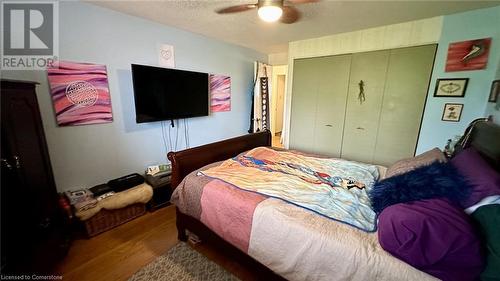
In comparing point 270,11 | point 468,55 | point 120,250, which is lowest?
point 120,250

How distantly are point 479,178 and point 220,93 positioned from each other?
3.27 m

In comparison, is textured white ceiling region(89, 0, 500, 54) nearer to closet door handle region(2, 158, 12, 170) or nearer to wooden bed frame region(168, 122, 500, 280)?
wooden bed frame region(168, 122, 500, 280)

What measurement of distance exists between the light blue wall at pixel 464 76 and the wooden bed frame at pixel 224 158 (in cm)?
74

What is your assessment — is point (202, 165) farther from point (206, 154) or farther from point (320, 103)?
point (320, 103)

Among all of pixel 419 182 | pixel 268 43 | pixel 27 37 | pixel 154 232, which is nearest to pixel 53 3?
pixel 27 37

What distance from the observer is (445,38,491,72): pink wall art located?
85.8 inches

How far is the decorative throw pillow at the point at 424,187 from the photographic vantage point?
41.5 inches

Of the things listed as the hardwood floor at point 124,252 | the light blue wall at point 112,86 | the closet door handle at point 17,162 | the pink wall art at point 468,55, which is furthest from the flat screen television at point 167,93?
the pink wall art at point 468,55

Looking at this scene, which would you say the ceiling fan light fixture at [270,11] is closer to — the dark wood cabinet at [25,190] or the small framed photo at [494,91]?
the dark wood cabinet at [25,190]

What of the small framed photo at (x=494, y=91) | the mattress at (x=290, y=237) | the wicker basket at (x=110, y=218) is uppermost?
the small framed photo at (x=494, y=91)

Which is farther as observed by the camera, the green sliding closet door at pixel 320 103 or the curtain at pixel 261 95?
the curtain at pixel 261 95

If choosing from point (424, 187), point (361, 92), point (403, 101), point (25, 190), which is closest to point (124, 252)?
point (25, 190)

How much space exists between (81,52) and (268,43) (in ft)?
8.94

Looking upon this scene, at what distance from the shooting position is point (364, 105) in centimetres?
302
